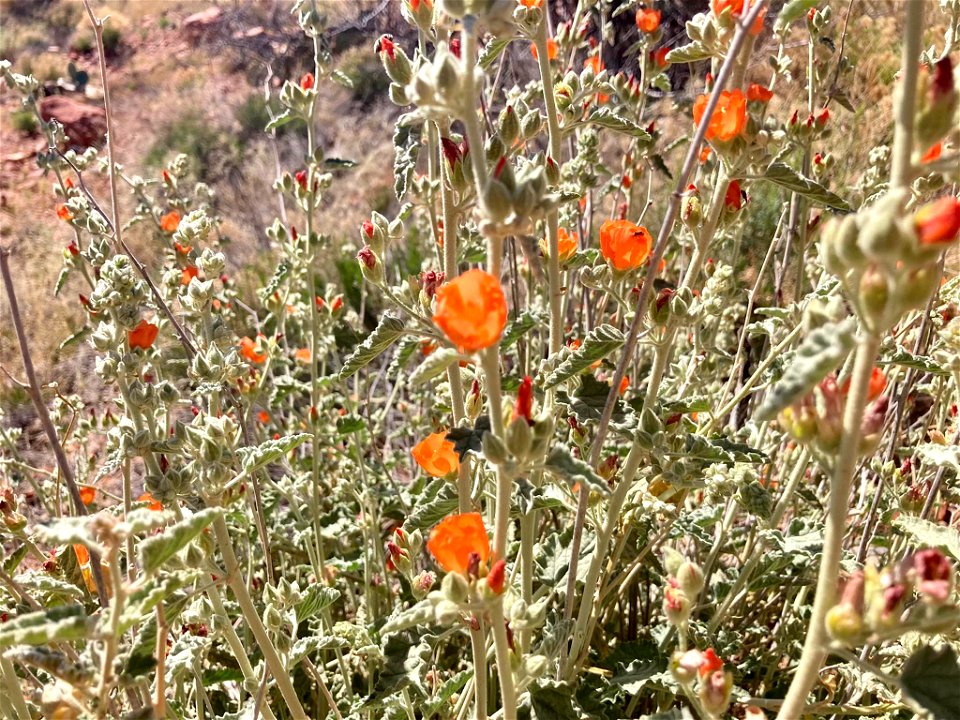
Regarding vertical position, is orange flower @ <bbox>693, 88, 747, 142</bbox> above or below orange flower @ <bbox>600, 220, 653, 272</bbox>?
above

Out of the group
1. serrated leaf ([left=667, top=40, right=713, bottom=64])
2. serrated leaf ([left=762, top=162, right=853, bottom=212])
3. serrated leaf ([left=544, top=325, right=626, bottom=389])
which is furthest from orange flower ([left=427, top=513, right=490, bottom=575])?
serrated leaf ([left=667, top=40, right=713, bottom=64])

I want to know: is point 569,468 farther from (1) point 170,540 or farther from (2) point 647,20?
(2) point 647,20

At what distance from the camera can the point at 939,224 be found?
74 cm

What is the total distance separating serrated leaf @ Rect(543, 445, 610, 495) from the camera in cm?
96

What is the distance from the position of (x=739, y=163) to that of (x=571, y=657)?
110 centimetres

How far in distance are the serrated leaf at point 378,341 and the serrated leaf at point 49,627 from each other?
0.58 m

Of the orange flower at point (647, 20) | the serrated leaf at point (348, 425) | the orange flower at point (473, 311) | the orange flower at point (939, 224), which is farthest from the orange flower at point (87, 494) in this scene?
the orange flower at point (647, 20)

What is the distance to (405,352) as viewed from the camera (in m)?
1.48

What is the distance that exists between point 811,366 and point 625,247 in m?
0.84

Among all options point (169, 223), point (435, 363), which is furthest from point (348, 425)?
point (435, 363)

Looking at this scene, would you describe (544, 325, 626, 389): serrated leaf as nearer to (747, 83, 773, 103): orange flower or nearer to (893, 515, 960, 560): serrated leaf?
(747, 83, 773, 103): orange flower

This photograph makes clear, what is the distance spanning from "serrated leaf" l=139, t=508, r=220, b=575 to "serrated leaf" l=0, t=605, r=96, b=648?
0.09m

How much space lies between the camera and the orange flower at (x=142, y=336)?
5.39 feet

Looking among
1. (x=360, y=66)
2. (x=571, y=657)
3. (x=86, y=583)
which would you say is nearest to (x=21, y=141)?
(x=360, y=66)
